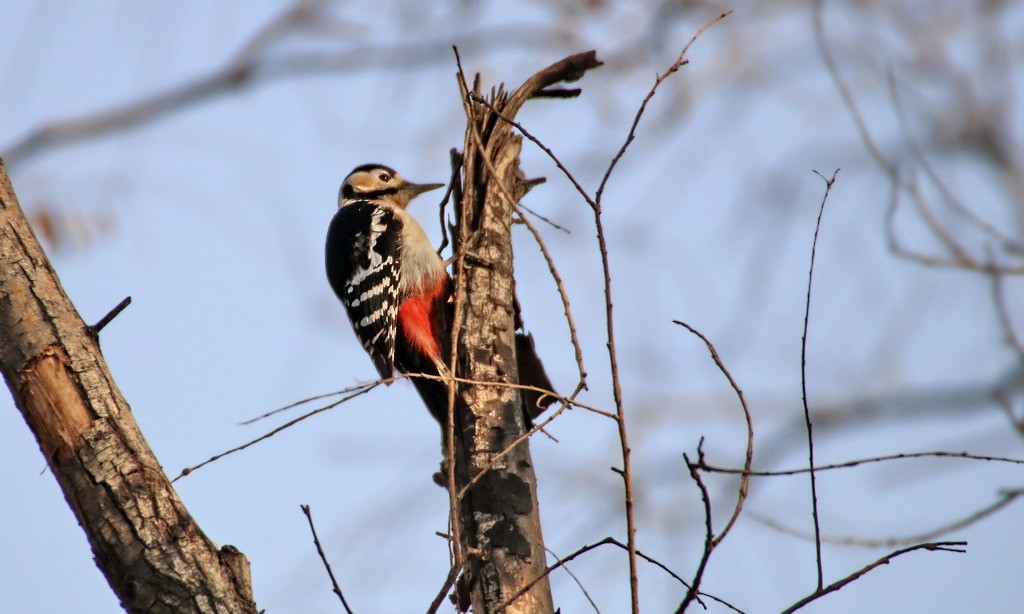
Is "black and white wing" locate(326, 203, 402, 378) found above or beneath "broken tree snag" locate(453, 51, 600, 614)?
above

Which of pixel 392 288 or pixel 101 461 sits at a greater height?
pixel 392 288

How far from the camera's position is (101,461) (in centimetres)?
239

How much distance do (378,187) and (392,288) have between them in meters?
1.40

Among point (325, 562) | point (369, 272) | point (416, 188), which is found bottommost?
point (325, 562)

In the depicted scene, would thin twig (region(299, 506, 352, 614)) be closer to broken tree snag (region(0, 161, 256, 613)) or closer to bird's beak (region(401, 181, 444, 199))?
broken tree snag (region(0, 161, 256, 613))

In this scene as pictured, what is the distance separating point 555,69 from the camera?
3.95m

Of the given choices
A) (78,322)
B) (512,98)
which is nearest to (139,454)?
(78,322)

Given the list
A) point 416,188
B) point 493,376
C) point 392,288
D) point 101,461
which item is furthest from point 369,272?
point 101,461

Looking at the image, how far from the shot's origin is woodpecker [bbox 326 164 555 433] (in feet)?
15.4

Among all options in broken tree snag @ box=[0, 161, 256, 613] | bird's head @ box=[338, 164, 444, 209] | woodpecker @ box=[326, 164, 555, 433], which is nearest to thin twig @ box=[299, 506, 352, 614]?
broken tree snag @ box=[0, 161, 256, 613]

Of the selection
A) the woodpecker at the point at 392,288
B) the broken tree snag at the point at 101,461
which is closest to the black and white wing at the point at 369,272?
the woodpecker at the point at 392,288

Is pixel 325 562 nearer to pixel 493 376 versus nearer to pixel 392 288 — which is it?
pixel 493 376

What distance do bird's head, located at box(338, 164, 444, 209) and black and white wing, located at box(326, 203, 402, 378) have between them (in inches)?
15.6

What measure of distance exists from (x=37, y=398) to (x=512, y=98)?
82.3 inches
